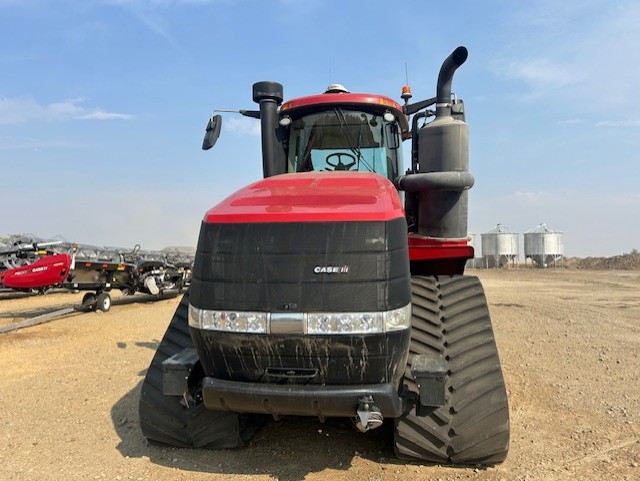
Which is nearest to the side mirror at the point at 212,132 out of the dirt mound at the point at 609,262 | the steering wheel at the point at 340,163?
the steering wheel at the point at 340,163

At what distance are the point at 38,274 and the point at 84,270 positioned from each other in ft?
4.78

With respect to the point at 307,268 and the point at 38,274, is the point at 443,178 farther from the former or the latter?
Answer: the point at 38,274

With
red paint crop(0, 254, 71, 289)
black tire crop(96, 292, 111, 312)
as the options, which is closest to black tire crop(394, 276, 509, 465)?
red paint crop(0, 254, 71, 289)

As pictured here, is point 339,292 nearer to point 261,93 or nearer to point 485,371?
point 485,371

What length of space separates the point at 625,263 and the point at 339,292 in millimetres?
35225

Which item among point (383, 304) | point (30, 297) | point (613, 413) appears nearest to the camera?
point (383, 304)

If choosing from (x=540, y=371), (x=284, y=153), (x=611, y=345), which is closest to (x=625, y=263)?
(x=611, y=345)

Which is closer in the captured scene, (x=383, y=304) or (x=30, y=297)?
(x=383, y=304)

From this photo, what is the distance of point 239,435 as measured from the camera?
3.73 metres

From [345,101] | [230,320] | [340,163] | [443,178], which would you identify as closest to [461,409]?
[230,320]

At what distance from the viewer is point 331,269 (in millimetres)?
2844

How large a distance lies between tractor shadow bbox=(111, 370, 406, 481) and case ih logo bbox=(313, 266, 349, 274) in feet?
4.96

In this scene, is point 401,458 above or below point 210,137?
below

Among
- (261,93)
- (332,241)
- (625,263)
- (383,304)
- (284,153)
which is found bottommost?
(625,263)
